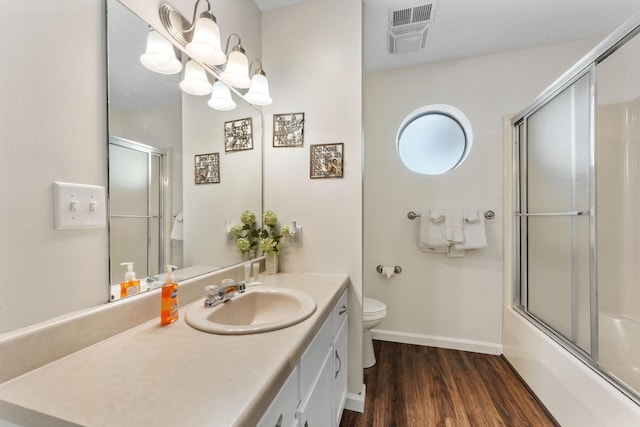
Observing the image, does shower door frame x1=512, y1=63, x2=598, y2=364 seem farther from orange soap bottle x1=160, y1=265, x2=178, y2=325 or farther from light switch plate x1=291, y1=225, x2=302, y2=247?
orange soap bottle x1=160, y1=265, x2=178, y2=325

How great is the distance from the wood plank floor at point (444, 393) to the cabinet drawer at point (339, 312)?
0.59 metres

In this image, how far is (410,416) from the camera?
1450 millimetres

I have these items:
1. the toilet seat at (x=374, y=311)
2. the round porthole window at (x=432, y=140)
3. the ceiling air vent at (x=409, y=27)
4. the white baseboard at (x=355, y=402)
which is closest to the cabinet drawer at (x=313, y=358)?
the white baseboard at (x=355, y=402)

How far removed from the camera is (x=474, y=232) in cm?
205

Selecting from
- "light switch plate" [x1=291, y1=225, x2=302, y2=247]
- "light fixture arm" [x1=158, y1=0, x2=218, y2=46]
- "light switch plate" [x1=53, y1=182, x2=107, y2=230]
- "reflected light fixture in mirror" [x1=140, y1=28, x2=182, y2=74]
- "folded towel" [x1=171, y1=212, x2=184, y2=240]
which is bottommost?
"light switch plate" [x1=291, y1=225, x2=302, y2=247]

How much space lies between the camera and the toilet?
5.98 ft

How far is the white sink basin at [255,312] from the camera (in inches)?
30.6

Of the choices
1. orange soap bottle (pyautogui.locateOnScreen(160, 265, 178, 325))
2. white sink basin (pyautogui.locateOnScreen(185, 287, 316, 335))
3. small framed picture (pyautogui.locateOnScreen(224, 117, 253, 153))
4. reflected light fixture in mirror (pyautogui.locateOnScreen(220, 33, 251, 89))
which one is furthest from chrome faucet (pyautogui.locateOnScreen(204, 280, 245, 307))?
reflected light fixture in mirror (pyautogui.locateOnScreen(220, 33, 251, 89))

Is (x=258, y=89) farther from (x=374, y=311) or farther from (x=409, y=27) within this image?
(x=374, y=311)

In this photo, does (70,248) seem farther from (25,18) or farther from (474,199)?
(474,199)

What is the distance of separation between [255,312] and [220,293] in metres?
0.23

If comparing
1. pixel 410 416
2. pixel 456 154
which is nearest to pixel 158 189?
pixel 410 416

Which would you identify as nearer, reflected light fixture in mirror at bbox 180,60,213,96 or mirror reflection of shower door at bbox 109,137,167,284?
mirror reflection of shower door at bbox 109,137,167,284

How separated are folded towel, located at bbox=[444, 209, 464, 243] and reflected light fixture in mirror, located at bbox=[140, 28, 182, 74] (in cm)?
204
